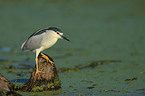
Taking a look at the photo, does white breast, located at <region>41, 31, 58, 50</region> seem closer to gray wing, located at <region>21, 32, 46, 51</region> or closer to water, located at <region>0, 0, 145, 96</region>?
gray wing, located at <region>21, 32, 46, 51</region>

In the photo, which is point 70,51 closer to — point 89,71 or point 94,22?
point 89,71

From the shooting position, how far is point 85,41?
842 cm

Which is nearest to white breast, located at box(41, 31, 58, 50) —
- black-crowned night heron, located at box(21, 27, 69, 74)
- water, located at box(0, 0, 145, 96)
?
black-crowned night heron, located at box(21, 27, 69, 74)

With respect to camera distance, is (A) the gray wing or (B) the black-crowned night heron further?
(A) the gray wing

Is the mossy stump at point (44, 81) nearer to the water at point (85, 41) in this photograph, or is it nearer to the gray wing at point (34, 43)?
the water at point (85, 41)

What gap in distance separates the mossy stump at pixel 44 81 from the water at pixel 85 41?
17cm

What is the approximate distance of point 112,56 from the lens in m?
6.92

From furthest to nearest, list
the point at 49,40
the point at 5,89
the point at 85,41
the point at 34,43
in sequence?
the point at 85,41 → the point at 34,43 → the point at 49,40 → the point at 5,89

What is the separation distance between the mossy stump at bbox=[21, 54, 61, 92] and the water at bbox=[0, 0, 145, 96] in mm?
171

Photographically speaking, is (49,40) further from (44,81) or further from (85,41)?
(85,41)

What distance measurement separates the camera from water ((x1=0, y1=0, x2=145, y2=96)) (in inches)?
194

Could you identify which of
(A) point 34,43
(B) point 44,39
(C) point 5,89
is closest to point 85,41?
(A) point 34,43

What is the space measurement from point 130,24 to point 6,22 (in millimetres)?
4353

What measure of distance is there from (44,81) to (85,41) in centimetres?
412
